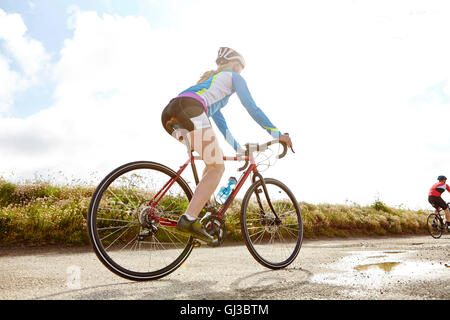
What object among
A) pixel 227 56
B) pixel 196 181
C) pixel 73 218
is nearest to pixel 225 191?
pixel 196 181

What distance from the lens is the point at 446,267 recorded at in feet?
13.1

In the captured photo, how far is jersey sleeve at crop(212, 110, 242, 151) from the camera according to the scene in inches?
169

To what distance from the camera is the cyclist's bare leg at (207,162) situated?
344 cm

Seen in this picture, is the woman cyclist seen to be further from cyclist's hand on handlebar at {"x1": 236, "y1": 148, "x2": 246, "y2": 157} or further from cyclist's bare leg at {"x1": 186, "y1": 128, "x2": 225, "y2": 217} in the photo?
cyclist's hand on handlebar at {"x1": 236, "y1": 148, "x2": 246, "y2": 157}

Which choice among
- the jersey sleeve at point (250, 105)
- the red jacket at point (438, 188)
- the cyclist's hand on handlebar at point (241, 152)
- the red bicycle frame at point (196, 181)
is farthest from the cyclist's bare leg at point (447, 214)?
the jersey sleeve at point (250, 105)

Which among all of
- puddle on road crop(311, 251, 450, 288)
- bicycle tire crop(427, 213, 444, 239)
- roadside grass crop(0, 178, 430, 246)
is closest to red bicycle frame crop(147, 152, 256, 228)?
puddle on road crop(311, 251, 450, 288)

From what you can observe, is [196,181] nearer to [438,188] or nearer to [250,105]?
[250,105]

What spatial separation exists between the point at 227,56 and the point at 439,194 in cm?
1522

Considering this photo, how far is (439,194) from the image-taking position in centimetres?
1535

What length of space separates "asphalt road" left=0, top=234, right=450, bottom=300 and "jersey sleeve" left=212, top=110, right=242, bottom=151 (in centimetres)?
154
